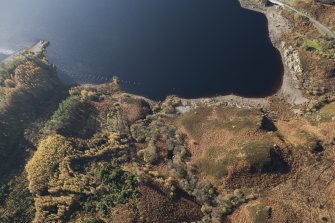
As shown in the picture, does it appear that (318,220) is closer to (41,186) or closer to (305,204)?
(305,204)

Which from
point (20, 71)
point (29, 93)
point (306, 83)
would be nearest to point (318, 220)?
point (306, 83)

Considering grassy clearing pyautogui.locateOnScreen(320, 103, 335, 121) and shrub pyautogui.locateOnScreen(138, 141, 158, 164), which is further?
shrub pyautogui.locateOnScreen(138, 141, 158, 164)

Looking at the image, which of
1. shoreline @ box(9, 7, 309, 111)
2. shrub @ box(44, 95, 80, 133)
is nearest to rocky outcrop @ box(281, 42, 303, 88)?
shoreline @ box(9, 7, 309, 111)

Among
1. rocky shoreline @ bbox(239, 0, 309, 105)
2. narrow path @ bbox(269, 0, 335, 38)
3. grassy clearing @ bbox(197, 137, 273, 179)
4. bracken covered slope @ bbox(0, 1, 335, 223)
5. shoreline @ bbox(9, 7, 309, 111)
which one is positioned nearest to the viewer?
bracken covered slope @ bbox(0, 1, 335, 223)

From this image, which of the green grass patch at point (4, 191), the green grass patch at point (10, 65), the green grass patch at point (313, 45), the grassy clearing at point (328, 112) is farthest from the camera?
the green grass patch at point (10, 65)

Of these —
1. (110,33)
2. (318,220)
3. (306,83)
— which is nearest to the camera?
(318,220)

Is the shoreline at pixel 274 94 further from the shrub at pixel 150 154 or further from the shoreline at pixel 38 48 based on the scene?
the shoreline at pixel 38 48

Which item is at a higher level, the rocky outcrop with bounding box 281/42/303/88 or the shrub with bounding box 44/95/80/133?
the rocky outcrop with bounding box 281/42/303/88

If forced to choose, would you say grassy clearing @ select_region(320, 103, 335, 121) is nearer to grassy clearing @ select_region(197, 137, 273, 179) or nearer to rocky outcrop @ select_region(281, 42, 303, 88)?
rocky outcrop @ select_region(281, 42, 303, 88)

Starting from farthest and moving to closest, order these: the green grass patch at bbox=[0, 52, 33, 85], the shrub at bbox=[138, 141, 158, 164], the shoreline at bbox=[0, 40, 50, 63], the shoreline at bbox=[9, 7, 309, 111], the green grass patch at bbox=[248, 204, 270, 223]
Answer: the shoreline at bbox=[0, 40, 50, 63], the green grass patch at bbox=[0, 52, 33, 85], the shoreline at bbox=[9, 7, 309, 111], the shrub at bbox=[138, 141, 158, 164], the green grass patch at bbox=[248, 204, 270, 223]

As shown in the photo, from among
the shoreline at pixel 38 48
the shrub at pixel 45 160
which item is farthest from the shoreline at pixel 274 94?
the shoreline at pixel 38 48

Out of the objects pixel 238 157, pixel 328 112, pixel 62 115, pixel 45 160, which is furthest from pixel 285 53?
pixel 45 160
